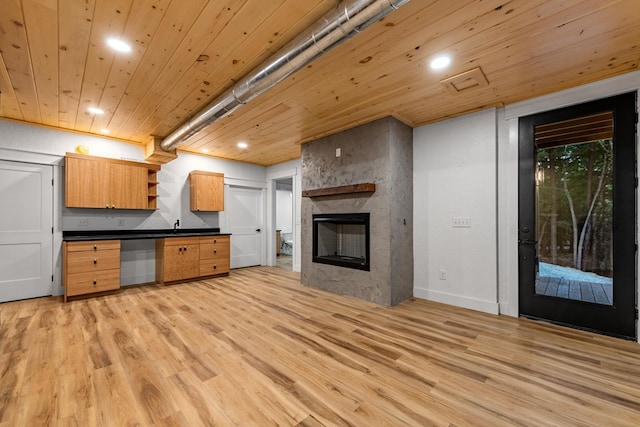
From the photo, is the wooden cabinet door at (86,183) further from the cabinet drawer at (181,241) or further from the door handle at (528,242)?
the door handle at (528,242)

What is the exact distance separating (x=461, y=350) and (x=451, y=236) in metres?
1.66

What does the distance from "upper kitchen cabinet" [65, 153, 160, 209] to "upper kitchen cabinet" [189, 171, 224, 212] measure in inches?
27.6

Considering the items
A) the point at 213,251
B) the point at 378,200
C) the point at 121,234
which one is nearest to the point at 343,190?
the point at 378,200

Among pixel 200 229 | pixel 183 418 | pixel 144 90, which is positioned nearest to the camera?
pixel 183 418

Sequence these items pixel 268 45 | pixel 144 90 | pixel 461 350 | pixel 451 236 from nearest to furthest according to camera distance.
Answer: pixel 268 45 → pixel 461 350 → pixel 144 90 → pixel 451 236

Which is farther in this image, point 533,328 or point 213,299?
point 213,299

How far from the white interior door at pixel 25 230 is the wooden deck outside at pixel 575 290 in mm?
6741

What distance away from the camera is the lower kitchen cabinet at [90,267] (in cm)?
378

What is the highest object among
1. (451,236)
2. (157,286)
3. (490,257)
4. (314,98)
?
(314,98)

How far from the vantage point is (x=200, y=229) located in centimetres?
576

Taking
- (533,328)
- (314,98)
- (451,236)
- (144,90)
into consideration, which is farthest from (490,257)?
(144,90)

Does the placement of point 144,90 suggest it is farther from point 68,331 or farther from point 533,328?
point 533,328

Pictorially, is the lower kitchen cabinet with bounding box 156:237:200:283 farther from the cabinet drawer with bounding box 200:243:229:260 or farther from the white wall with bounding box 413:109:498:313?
the white wall with bounding box 413:109:498:313

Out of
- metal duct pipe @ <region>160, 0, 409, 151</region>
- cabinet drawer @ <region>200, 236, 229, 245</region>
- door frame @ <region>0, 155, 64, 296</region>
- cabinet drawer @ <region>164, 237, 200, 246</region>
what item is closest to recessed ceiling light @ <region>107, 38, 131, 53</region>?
metal duct pipe @ <region>160, 0, 409, 151</region>
